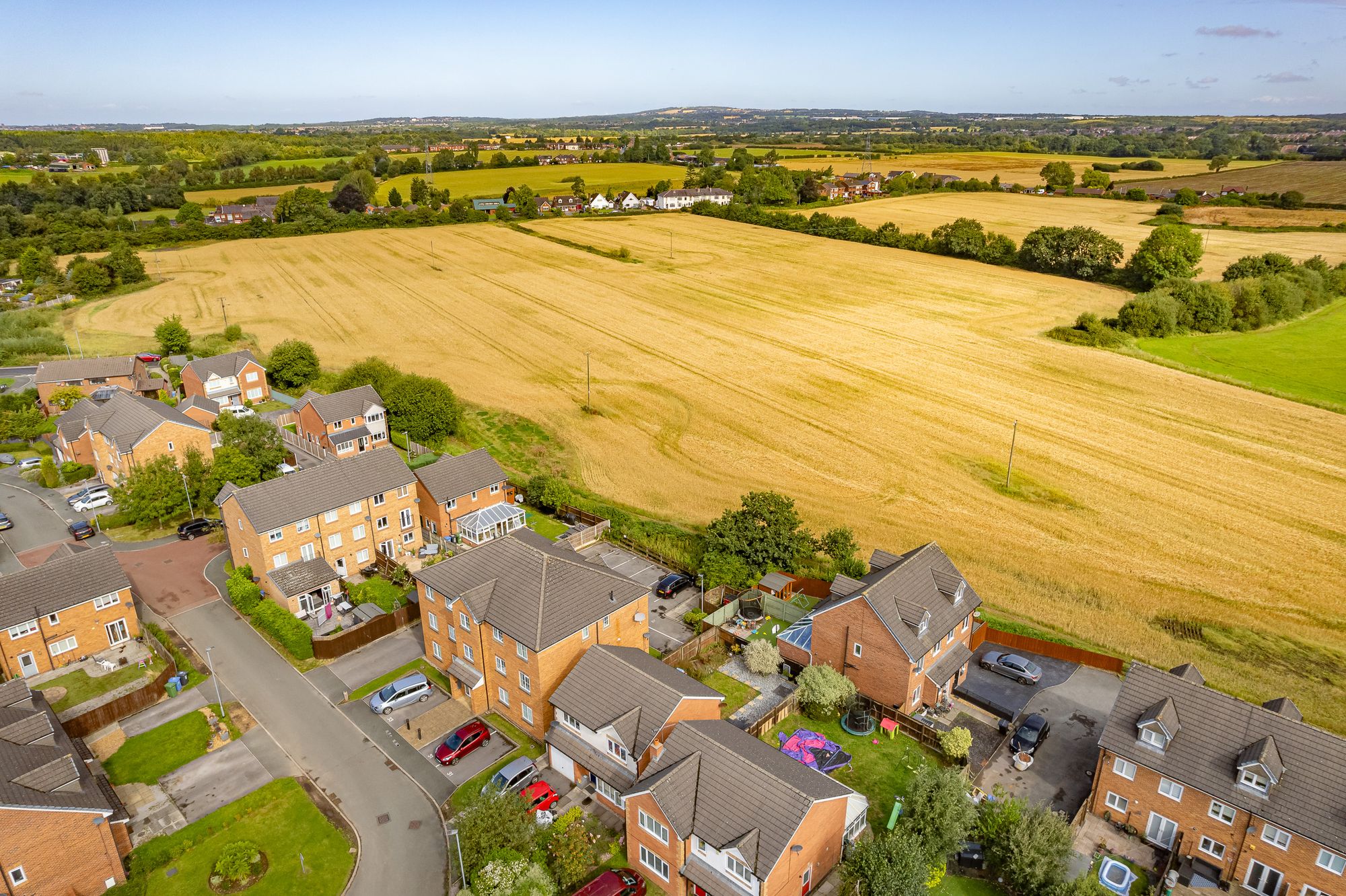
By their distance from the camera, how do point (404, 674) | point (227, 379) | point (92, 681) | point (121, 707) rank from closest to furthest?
point (121, 707) → point (92, 681) → point (404, 674) → point (227, 379)

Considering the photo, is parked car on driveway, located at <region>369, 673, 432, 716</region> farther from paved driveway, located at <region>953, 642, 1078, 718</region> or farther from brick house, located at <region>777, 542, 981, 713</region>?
paved driveway, located at <region>953, 642, 1078, 718</region>

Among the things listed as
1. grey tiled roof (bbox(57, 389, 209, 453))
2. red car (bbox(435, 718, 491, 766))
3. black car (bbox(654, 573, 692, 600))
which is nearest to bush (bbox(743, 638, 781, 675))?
black car (bbox(654, 573, 692, 600))

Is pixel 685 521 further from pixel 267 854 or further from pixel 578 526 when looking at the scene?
pixel 267 854

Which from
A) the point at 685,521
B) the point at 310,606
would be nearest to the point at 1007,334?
the point at 685,521

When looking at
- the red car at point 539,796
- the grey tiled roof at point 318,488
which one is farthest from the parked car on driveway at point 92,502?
the red car at point 539,796

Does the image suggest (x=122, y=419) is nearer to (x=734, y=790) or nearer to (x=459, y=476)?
(x=459, y=476)

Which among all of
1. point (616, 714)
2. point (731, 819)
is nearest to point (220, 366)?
point (616, 714)

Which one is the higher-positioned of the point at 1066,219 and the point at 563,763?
the point at 1066,219
